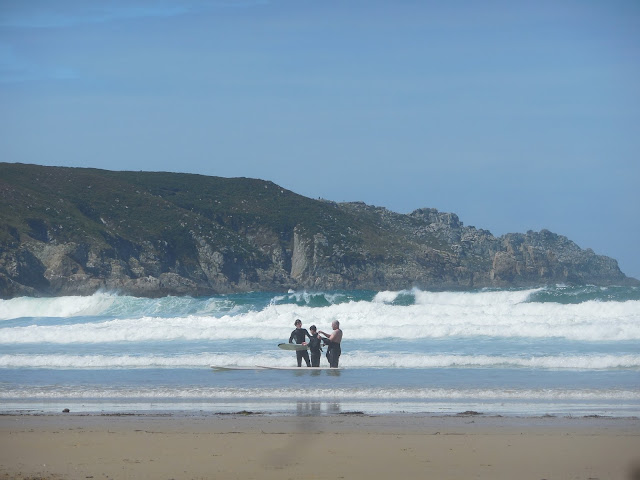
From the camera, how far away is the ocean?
1207cm

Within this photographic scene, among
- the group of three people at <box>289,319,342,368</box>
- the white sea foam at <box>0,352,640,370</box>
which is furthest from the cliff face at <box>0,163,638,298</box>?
the group of three people at <box>289,319,342,368</box>

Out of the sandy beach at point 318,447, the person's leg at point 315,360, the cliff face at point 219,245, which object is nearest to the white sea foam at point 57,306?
the cliff face at point 219,245

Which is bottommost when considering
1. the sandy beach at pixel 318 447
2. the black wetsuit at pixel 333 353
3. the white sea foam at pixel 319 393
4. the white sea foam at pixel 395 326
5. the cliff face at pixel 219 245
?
the sandy beach at pixel 318 447

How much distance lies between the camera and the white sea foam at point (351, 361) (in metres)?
16.3

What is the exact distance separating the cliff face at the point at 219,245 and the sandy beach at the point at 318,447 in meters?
62.7

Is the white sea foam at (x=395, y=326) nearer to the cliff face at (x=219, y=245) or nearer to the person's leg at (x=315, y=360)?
the person's leg at (x=315, y=360)

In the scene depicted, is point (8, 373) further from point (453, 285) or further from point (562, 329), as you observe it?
point (453, 285)

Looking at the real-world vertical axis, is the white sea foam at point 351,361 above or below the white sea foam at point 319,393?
above

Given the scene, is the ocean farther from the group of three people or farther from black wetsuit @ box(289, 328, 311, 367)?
black wetsuit @ box(289, 328, 311, 367)

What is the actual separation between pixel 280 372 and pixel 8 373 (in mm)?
5837

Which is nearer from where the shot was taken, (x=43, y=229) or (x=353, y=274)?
(x=43, y=229)

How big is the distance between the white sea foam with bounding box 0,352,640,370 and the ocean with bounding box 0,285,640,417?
0.04 m

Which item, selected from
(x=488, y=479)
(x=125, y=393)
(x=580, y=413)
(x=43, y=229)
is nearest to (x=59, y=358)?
(x=125, y=393)

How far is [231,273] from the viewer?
86.3 metres
